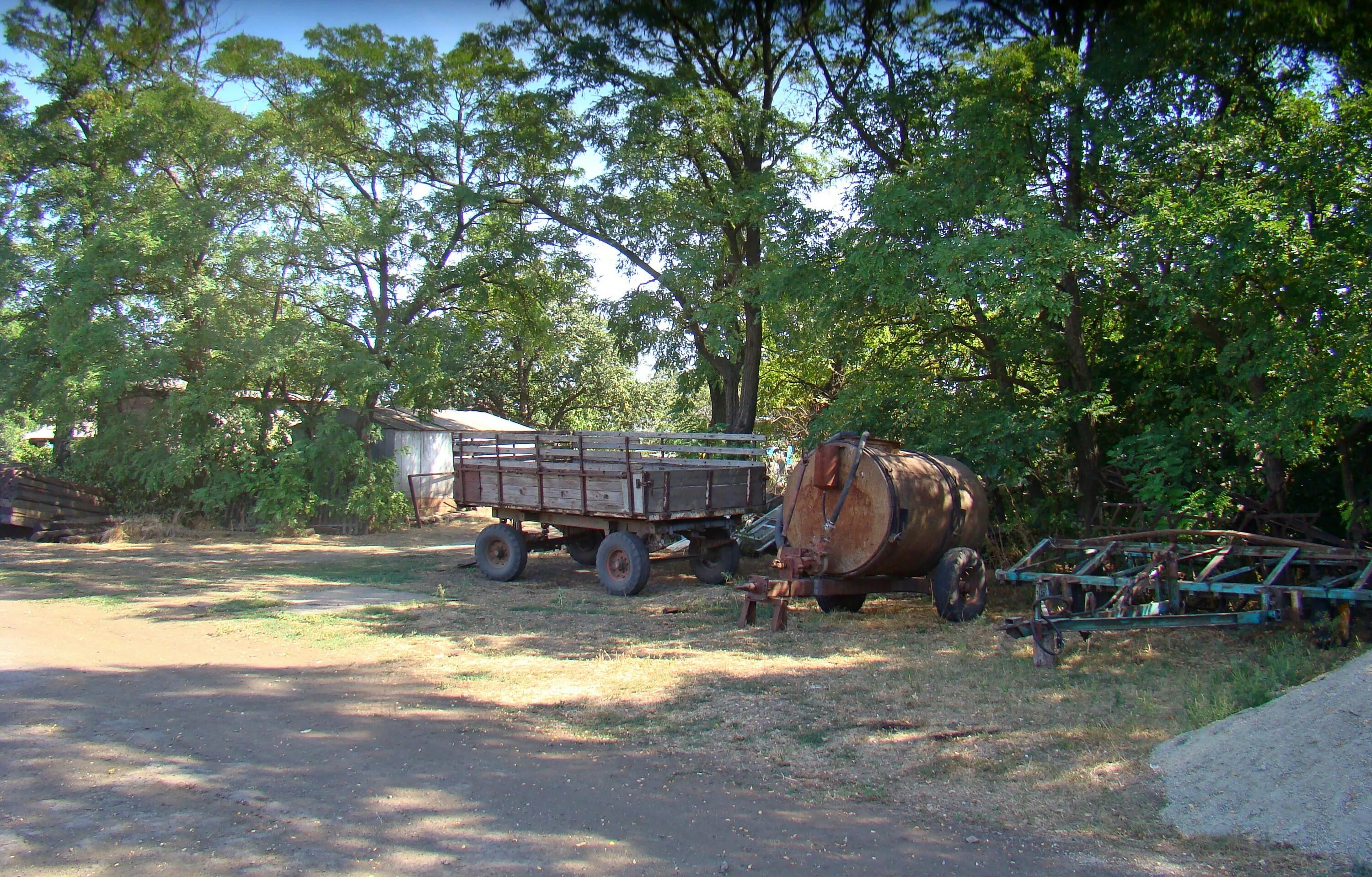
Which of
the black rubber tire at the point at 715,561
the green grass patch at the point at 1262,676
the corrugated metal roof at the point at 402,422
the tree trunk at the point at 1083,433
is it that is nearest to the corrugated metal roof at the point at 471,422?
the corrugated metal roof at the point at 402,422

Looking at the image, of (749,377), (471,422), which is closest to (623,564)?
(749,377)

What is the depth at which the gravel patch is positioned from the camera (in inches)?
161

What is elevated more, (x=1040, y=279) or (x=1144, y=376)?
(x=1040, y=279)

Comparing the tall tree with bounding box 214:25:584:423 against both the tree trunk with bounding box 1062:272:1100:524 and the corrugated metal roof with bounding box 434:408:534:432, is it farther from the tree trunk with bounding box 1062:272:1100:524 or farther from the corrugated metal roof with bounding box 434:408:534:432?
the tree trunk with bounding box 1062:272:1100:524

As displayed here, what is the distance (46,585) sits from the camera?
1286cm

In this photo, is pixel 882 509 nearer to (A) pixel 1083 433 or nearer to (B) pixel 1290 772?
(A) pixel 1083 433

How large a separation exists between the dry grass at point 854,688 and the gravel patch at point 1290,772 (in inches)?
5.9

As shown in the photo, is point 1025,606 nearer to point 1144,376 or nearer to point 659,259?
point 1144,376

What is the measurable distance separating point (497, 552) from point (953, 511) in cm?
687

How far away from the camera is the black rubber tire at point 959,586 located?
962 centimetres

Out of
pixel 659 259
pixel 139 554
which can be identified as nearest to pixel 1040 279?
pixel 659 259

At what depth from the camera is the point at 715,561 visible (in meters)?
13.1

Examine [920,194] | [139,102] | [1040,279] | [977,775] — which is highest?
[139,102]

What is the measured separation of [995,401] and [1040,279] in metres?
2.72
